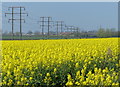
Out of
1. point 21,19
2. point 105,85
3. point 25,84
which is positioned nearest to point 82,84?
point 105,85

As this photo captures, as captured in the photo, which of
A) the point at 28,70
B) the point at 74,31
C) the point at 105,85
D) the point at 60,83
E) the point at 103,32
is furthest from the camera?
the point at 74,31

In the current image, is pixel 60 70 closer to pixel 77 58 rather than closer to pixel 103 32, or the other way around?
pixel 77 58

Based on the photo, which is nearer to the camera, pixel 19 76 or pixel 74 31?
pixel 19 76

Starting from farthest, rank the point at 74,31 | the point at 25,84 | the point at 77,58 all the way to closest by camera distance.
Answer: the point at 74,31 < the point at 77,58 < the point at 25,84

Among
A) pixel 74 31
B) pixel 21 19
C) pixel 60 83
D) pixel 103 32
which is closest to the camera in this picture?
pixel 60 83

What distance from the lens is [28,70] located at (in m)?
7.23

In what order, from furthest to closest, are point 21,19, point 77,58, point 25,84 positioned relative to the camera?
point 21,19, point 77,58, point 25,84

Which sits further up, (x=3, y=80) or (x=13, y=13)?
(x=13, y=13)

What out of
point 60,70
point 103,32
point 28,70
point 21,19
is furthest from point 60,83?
point 103,32

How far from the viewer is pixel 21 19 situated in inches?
1549

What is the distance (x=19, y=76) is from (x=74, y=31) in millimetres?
103143

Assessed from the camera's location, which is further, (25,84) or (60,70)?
(60,70)

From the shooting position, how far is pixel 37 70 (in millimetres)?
7523

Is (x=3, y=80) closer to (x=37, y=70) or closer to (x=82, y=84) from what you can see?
(x=37, y=70)
